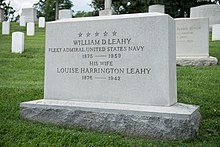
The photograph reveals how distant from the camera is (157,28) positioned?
3.78 m

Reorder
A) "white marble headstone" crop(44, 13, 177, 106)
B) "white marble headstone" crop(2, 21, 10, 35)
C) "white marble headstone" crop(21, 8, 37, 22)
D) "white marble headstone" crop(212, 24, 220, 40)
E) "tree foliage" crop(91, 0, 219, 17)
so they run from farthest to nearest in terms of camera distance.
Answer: "white marble headstone" crop(21, 8, 37, 22) < "tree foliage" crop(91, 0, 219, 17) < "white marble headstone" crop(2, 21, 10, 35) < "white marble headstone" crop(212, 24, 220, 40) < "white marble headstone" crop(44, 13, 177, 106)

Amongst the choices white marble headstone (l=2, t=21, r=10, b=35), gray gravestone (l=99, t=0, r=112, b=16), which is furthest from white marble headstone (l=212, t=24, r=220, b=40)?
white marble headstone (l=2, t=21, r=10, b=35)

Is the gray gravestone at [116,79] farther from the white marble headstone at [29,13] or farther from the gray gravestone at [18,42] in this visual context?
the white marble headstone at [29,13]

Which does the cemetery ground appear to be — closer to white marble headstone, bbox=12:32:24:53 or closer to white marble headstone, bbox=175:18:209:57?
white marble headstone, bbox=175:18:209:57

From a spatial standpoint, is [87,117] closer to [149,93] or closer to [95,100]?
[95,100]

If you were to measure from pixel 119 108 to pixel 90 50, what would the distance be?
Result: 1.02 meters

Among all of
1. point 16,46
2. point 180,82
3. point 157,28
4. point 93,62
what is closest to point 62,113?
point 93,62

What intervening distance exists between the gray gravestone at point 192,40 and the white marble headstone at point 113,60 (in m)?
5.74

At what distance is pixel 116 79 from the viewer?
4.02 metres

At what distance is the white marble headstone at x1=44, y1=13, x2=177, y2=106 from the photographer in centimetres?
377

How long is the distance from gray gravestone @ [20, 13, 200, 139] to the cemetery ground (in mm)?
183

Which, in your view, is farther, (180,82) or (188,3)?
(188,3)

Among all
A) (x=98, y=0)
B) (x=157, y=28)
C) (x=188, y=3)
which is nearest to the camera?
(x=157, y=28)

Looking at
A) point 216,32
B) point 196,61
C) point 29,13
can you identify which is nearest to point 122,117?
point 196,61
